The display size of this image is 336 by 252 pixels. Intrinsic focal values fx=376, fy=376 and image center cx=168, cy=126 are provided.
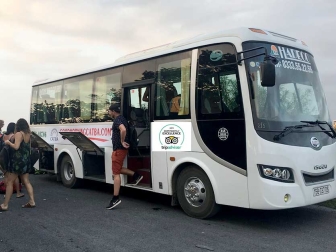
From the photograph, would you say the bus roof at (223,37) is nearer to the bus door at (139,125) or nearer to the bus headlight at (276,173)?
the bus door at (139,125)

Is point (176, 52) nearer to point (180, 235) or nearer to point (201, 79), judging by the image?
point (201, 79)

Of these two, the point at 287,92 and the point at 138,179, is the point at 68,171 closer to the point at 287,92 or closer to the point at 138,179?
the point at 138,179

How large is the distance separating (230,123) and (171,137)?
53.7 inches

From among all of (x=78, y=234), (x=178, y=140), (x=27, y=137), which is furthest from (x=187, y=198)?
(x=27, y=137)

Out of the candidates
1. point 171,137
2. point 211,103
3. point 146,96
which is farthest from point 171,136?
point 146,96

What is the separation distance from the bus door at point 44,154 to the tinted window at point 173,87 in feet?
16.3

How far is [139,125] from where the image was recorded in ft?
27.1

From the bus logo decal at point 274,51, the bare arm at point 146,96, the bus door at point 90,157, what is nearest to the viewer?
the bus logo decal at point 274,51

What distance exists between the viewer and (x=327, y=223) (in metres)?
6.41

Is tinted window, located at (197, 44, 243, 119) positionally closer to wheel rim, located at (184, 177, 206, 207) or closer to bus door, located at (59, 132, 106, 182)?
wheel rim, located at (184, 177, 206, 207)

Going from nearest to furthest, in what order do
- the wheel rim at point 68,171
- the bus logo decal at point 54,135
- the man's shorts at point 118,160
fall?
the man's shorts at point 118,160, the wheel rim at point 68,171, the bus logo decal at point 54,135

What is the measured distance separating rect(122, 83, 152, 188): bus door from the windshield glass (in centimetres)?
253

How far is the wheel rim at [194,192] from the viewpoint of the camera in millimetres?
6484

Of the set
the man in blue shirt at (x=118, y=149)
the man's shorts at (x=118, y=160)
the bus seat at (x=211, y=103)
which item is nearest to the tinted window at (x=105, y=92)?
the man in blue shirt at (x=118, y=149)
